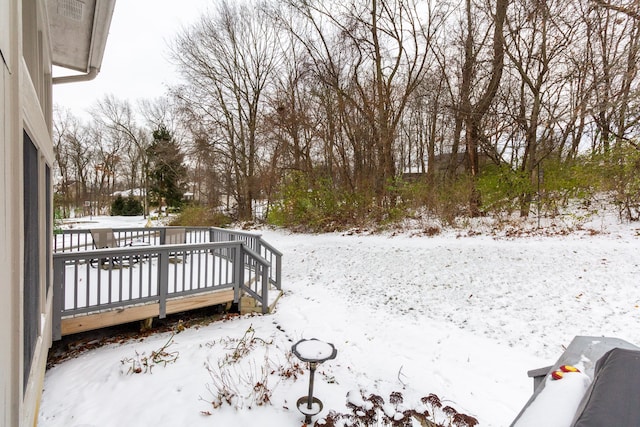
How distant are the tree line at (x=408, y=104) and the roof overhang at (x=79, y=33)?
26.9 ft

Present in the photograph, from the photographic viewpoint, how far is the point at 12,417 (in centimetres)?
111

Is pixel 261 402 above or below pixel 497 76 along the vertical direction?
below

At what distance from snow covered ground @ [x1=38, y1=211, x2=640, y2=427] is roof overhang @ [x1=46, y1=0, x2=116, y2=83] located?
139 inches

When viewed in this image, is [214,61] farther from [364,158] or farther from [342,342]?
[342,342]

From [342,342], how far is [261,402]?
1628 mm

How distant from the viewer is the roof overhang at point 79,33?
257 centimetres

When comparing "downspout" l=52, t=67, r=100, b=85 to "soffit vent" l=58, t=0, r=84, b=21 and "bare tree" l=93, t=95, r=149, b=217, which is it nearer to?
"soffit vent" l=58, t=0, r=84, b=21

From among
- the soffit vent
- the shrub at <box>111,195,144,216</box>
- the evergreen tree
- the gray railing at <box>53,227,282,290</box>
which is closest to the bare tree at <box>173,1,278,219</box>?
the evergreen tree

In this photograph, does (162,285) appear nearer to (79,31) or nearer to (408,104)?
(79,31)

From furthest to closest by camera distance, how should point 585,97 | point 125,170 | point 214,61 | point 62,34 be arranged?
1. point 125,170
2. point 214,61
3. point 585,97
4. point 62,34

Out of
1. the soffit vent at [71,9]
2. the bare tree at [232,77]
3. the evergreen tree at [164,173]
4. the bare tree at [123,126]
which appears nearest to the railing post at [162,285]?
the soffit vent at [71,9]

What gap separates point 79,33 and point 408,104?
11.9 m

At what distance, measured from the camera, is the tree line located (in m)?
8.17

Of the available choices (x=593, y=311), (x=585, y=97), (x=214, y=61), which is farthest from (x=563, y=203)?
(x=214, y=61)
